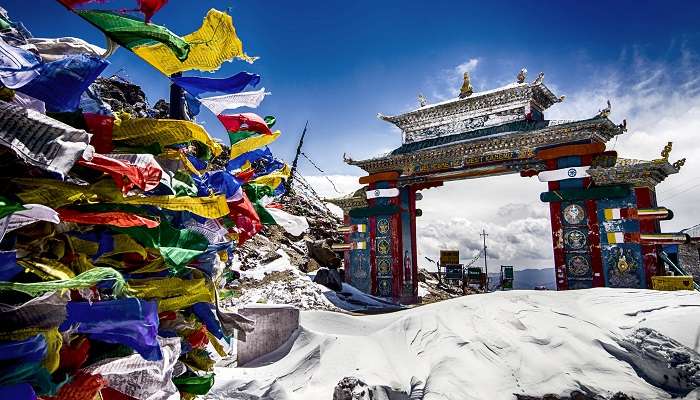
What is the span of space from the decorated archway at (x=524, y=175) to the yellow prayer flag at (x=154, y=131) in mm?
12112

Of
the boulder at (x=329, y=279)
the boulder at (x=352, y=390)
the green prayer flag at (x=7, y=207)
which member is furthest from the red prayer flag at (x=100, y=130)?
the boulder at (x=329, y=279)

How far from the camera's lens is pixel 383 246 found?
15898mm

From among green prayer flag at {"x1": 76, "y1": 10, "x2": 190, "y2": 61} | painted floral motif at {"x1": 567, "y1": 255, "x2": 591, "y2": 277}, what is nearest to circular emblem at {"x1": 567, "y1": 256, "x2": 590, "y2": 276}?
painted floral motif at {"x1": 567, "y1": 255, "x2": 591, "y2": 277}

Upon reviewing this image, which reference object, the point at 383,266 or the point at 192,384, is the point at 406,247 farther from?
the point at 192,384

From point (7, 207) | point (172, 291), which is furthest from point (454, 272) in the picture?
point (7, 207)

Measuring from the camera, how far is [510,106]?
1448 centimetres

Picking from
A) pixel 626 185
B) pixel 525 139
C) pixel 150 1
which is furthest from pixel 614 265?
pixel 150 1

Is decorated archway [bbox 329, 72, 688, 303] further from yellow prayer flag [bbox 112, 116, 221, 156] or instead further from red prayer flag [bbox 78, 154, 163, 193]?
red prayer flag [bbox 78, 154, 163, 193]

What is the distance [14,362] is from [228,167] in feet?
6.48

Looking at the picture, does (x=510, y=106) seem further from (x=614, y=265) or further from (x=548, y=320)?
(x=548, y=320)

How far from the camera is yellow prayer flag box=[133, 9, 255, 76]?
2.30 metres

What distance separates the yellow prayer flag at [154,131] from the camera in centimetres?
226

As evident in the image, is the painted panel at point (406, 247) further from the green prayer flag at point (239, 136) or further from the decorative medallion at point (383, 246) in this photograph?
the green prayer flag at point (239, 136)

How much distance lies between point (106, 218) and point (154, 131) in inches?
24.0
